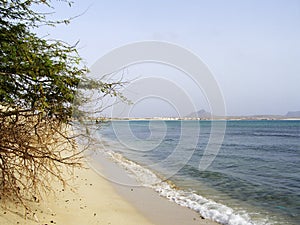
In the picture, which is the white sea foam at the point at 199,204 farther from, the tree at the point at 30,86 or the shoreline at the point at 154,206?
the tree at the point at 30,86

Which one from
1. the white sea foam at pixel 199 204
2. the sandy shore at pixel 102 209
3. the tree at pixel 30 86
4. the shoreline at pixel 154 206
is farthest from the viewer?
the white sea foam at pixel 199 204

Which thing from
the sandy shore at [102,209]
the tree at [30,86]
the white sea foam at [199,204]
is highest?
the tree at [30,86]

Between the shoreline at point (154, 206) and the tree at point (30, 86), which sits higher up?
the tree at point (30, 86)

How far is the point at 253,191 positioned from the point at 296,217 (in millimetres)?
2992

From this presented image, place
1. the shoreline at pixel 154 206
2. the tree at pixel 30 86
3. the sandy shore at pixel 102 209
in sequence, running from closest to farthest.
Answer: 1. the tree at pixel 30 86
2. the sandy shore at pixel 102 209
3. the shoreline at pixel 154 206

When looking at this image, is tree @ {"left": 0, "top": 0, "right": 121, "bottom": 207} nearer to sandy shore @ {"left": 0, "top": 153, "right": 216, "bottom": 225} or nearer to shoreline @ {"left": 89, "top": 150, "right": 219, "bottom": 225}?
sandy shore @ {"left": 0, "top": 153, "right": 216, "bottom": 225}

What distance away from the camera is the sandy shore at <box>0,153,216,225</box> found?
5.45 meters

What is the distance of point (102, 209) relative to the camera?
23.2 feet

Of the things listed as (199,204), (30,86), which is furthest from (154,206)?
(30,86)

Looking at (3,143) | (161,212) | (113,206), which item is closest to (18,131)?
(3,143)

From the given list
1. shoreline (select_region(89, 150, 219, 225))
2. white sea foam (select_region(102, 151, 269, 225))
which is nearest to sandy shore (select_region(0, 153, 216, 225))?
shoreline (select_region(89, 150, 219, 225))

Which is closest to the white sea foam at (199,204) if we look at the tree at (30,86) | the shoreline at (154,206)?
the shoreline at (154,206)

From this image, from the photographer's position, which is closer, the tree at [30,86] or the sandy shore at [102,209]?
the tree at [30,86]

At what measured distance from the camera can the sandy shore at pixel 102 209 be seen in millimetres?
5445
